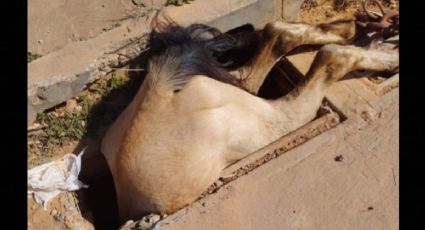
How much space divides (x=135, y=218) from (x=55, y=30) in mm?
1652

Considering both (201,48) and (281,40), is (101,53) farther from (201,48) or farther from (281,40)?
(281,40)

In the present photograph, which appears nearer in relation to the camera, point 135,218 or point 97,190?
point 135,218

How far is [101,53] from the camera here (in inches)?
182

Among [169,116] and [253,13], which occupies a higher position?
[253,13]

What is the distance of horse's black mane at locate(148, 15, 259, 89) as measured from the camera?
421 cm

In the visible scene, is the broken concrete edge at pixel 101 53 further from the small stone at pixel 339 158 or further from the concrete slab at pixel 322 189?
the small stone at pixel 339 158

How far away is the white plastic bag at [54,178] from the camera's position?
14.5 ft

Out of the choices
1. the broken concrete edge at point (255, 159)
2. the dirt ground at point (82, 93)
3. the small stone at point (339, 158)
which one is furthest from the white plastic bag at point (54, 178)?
the small stone at point (339, 158)

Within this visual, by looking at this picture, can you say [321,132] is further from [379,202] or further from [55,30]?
[55,30]

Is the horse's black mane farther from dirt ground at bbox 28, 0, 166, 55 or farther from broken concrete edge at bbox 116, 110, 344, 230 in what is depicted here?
broken concrete edge at bbox 116, 110, 344, 230

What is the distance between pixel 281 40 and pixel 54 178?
1842 mm

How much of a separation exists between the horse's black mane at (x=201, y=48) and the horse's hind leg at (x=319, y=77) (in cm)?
43

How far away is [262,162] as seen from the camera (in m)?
4.25

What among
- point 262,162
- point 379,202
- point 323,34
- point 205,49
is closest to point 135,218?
point 262,162
